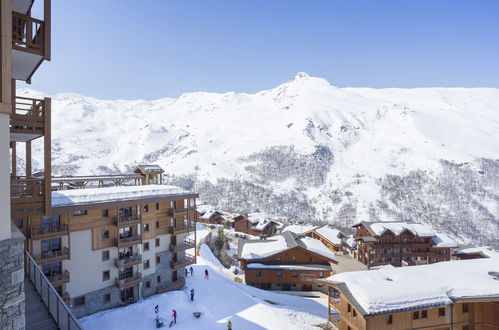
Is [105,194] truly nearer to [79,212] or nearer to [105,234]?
[79,212]

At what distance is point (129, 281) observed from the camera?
26875 millimetres

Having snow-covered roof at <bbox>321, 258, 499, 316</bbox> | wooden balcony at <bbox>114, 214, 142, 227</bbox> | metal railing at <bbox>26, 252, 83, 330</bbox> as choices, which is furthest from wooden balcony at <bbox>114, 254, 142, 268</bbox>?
snow-covered roof at <bbox>321, 258, 499, 316</bbox>

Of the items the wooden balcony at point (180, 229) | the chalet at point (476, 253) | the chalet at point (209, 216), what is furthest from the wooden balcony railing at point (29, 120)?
the chalet at point (209, 216)

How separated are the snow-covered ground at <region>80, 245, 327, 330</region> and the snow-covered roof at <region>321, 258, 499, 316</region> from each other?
7056 millimetres

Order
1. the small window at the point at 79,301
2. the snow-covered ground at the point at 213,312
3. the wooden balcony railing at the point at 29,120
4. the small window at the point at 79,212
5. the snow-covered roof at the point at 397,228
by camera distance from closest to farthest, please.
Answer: the wooden balcony railing at the point at 29,120
the small window at the point at 79,301
the small window at the point at 79,212
the snow-covered ground at the point at 213,312
the snow-covered roof at the point at 397,228

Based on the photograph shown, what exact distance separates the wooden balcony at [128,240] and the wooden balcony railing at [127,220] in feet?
4.57

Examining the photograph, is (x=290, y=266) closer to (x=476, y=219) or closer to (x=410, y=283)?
(x=410, y=283)

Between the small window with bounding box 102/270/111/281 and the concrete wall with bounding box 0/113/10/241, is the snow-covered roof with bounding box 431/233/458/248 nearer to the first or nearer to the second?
the small window with bounding box 102/270/111/281

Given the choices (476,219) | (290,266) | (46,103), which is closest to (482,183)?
(476,219)

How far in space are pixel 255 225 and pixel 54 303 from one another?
261ft

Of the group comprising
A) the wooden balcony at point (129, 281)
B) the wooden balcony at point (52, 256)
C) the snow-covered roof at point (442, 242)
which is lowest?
the snow-covered roof at point (442, 242)

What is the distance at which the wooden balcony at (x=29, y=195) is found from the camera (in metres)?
13.8

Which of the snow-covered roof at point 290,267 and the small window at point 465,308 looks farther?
the snow-covered roof at point 290,267

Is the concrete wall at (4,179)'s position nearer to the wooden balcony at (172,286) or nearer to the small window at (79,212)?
the small window at (79,212)
